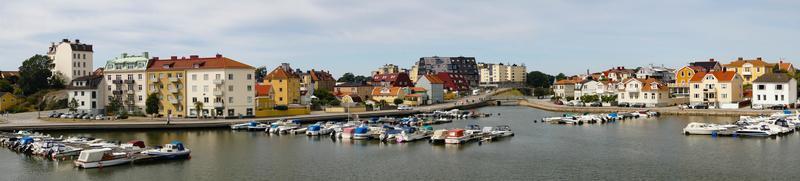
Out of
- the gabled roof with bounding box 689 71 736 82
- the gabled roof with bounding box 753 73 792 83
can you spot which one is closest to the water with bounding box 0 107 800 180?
the gabled roof with bounding box 753 73 792 83

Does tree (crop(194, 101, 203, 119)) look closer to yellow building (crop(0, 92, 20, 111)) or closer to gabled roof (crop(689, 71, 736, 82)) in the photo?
yellow building (crop(0, 92, 20, 111))

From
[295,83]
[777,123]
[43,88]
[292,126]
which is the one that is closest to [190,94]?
[292,126]

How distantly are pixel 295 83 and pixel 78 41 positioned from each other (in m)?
24.3

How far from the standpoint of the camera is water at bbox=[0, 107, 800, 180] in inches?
1048

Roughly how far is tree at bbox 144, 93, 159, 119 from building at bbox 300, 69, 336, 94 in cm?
3862

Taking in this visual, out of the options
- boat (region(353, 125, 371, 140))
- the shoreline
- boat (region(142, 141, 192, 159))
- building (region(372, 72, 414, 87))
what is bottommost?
boat (region(142, 141, 192, 159))

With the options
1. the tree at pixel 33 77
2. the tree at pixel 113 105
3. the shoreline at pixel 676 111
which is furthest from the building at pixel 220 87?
the shoreline at pixel 676 111

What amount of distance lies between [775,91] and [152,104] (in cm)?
5366

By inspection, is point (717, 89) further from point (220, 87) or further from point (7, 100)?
point (7, 100)

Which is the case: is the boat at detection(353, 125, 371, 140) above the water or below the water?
above

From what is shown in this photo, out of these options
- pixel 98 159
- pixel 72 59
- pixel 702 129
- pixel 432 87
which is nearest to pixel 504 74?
pixel 432 87

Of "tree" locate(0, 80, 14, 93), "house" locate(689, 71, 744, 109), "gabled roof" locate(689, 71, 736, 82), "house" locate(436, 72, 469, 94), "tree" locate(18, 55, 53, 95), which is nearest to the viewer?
"house" locate(689, 71, 744, 109)

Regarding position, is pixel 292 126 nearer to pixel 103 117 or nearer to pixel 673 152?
pixel 103 117

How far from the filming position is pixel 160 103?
58.1 meters
